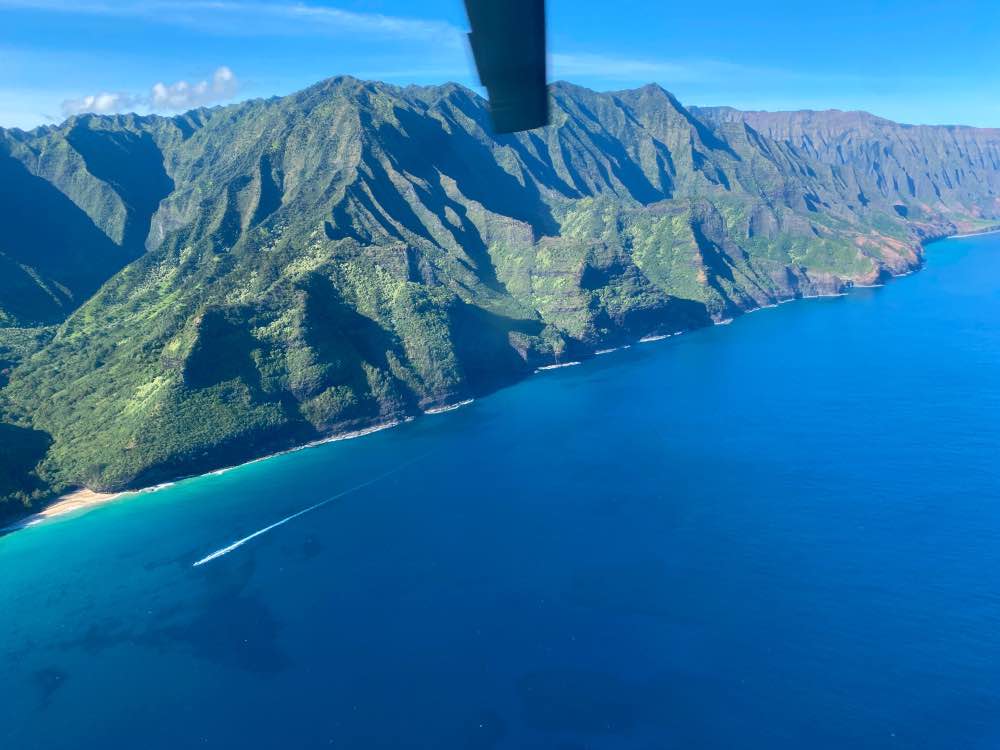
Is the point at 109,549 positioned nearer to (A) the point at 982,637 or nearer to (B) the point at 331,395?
(B) the point at 331,395

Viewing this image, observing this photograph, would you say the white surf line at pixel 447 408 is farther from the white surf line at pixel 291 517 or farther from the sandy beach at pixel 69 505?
the sandy beach at pixel 69 505

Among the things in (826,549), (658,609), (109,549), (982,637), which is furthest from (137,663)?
(982,637)

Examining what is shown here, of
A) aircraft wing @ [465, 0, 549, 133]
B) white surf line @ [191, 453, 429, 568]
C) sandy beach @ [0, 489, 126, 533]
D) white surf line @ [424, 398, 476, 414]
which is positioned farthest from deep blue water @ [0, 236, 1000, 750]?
aircraft wing @ [465, 0, 549, 133]

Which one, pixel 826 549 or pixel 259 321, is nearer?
pixel 826 549

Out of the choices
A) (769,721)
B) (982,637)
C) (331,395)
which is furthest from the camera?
(331,395)

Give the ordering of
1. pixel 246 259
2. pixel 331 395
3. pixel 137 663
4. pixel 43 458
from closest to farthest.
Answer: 1. pixel 137 663
2. pixel 43 458
3. pixel 331 395
4. pixel 246 259

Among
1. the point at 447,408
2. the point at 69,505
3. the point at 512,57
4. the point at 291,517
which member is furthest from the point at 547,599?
the point at 69,505

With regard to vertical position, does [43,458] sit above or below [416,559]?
above

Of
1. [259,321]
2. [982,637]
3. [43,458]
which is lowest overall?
[982,637]
